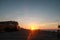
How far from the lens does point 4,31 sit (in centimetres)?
5144

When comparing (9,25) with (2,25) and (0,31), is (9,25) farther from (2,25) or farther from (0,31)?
(0,31)

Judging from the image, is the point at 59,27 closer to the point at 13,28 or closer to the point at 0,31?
the point at 13,28

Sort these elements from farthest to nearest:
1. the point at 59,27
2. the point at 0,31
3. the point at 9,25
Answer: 1. the point at 0,31
2. the point at 9,25
3. the point at 59,27

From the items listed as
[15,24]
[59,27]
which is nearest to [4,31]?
[15,24]

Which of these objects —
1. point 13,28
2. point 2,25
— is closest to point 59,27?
point 13,28

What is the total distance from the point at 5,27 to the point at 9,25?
3.83 ft

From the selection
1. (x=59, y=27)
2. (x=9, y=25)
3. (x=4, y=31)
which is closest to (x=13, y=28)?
(x=9, y=25)

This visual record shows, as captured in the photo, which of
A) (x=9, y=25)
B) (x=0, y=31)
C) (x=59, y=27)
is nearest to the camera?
(x=59, y=27)

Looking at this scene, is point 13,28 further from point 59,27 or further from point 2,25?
point 59,27

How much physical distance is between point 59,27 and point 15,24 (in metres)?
12.6

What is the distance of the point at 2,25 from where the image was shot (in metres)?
47.7

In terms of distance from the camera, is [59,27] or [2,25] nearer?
[59,27]

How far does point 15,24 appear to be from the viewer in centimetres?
4825

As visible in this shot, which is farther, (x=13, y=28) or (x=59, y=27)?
(x=13, y=28)
